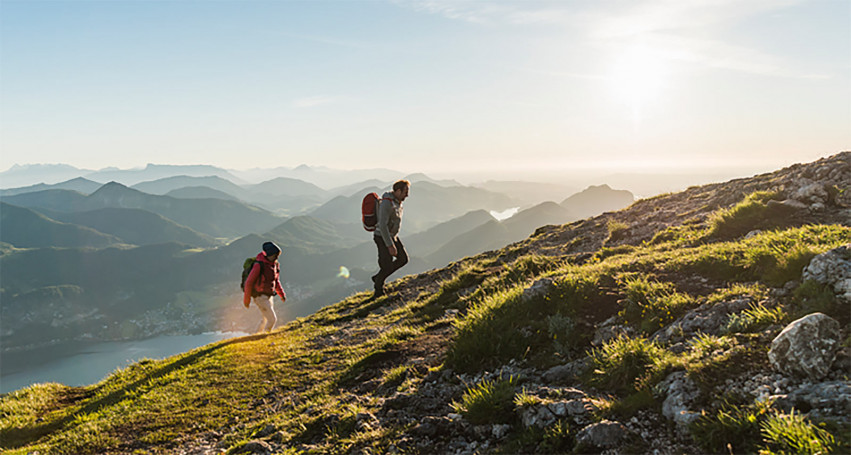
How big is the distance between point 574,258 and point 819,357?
8.06 m

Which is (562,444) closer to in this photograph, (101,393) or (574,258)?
(574,258)

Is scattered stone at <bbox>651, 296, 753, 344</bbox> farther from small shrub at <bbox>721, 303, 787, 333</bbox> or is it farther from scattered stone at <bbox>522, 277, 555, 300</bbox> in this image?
scattered stone at <bbox>522, 277, 555, 300</bbox>

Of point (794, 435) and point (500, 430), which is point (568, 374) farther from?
point (794, 435)

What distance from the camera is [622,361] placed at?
5211 millimetres

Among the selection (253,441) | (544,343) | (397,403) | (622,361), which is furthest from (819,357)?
(253,441)

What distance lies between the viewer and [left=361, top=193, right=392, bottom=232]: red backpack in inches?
569

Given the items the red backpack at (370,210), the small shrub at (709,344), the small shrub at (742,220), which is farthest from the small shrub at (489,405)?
the red backpack at (370,210)

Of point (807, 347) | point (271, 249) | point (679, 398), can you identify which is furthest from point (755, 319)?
point (271, 249)

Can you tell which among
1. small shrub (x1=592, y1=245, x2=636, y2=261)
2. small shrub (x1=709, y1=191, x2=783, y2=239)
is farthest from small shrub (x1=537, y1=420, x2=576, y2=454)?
small shrub (x1=709, y1=191, x2=783, y2=239)

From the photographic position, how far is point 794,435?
10.9ft

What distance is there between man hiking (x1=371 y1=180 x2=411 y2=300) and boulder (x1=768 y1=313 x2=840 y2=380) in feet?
36.0

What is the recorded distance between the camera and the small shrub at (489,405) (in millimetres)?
5047

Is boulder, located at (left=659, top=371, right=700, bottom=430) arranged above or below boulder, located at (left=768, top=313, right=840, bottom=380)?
below

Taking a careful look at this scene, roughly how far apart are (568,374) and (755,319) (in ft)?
8.46
